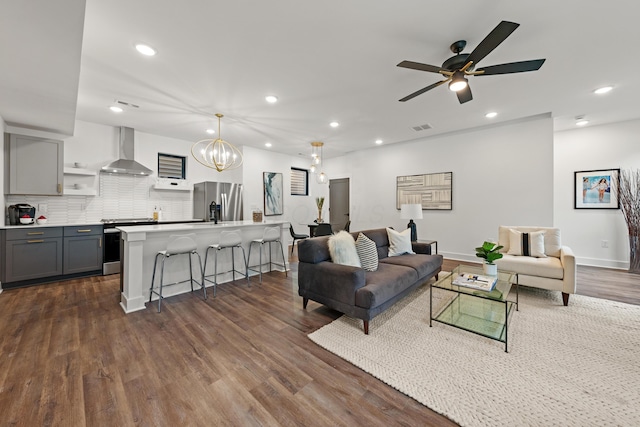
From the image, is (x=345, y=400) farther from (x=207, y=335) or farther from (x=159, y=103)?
(x=159, y=103)

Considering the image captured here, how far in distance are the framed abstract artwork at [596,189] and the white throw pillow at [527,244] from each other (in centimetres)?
247

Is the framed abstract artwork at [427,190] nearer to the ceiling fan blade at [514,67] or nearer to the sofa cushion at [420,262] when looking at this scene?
the sofa cushion at [420,262]

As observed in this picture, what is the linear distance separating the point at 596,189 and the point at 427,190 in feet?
9.86

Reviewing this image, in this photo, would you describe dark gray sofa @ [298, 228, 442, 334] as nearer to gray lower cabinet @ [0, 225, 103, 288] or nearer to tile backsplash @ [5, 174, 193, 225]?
gray lower cabinet @ [0, 225, 103, 288]

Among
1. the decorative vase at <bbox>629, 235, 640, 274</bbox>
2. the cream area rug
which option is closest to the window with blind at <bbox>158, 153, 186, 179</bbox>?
the cream area rug

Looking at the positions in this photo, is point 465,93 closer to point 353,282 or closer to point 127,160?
point 353,282

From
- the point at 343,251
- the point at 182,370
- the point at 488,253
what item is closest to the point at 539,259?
the point at 488,253

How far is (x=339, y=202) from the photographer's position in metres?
7.93

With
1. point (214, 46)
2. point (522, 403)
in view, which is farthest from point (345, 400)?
point (214, 46)

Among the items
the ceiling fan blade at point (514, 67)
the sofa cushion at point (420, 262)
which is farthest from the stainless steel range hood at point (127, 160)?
the ceiling fan blade at point (514, 67)

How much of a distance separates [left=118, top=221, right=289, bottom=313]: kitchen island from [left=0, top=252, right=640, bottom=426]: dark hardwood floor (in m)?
0.25

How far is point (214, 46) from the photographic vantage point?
2.52 meters

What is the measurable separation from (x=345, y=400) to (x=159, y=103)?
14.7 ft

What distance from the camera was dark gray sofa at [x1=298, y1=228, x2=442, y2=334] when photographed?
2418 millimetres
